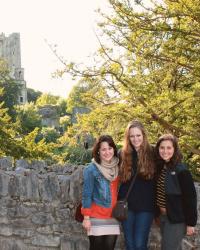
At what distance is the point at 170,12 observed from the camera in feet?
24.2

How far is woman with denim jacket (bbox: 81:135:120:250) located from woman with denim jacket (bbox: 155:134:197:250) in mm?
425

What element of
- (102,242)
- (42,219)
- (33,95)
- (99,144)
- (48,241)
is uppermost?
(33,95)

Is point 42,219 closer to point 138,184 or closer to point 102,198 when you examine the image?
point 102,198

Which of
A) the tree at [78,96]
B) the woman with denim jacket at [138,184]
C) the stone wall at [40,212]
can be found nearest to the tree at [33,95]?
the tree at [78,96]

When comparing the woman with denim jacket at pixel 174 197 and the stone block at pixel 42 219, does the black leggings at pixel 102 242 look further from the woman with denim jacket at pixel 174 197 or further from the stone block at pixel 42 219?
the stone block at pixel 42 219

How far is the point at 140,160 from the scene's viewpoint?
3965 mm

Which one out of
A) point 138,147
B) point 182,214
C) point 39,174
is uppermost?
point 138,147

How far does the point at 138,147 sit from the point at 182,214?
703 mm

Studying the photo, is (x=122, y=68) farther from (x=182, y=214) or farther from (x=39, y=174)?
(x=182, y=214)

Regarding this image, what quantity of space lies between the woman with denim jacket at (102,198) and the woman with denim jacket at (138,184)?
0.10m

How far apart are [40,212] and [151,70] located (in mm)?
5284

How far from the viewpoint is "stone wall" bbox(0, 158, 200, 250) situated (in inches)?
181

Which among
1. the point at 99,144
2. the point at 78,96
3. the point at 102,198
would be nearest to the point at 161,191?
the point at 102,198

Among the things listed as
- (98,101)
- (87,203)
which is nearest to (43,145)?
(98,101)
